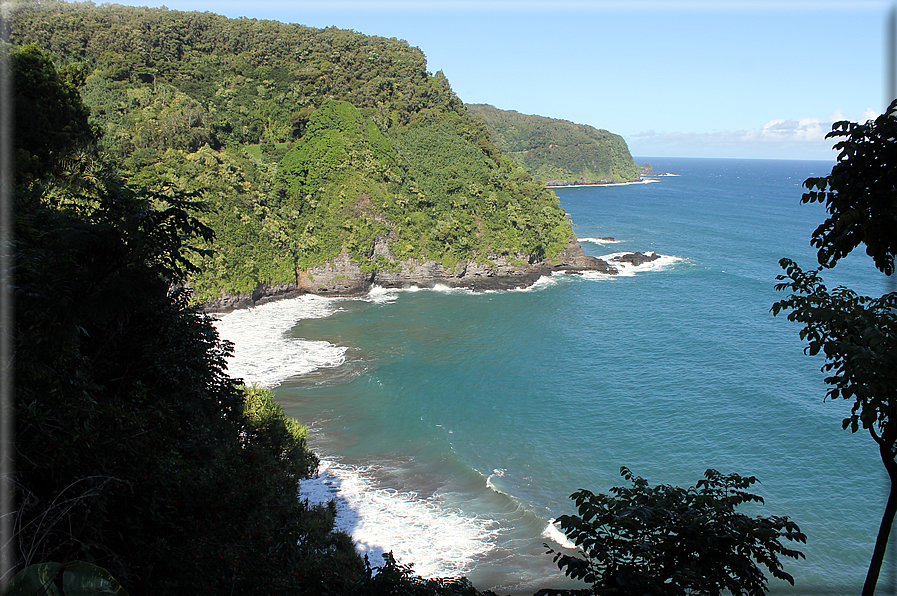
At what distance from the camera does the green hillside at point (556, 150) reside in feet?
468

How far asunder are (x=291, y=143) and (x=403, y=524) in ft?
142

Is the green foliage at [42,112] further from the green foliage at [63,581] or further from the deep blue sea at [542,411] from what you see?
the green foliage at [63,581]

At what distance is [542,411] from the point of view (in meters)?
25.9

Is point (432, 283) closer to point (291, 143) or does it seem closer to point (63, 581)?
point (291, 143)

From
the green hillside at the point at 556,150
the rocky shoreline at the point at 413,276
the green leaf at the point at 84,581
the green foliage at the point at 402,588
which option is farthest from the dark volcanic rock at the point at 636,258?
the green hillside at the point at 556,150

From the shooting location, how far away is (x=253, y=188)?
149 feet

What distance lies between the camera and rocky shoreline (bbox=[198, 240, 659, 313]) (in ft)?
140

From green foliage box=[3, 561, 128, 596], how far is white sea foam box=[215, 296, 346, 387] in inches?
923

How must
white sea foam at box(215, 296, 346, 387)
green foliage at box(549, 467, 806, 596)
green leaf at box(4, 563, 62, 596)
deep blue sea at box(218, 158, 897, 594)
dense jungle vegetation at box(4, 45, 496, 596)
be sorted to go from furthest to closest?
1. white sea foam at box(215, 296, 346, 387)
2. deep blue sea at box(218, 158, 897, 594)
3. dense jungle vegetation at box(4, 45, 496, 596)
4. green foliage at box(549, 467, 806, 596)
5. green leaf at box(4, 563, 62, 596)

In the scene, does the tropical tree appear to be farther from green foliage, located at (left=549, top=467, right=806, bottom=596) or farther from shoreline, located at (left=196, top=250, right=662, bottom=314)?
shoreline, located at (left=196, top=250, right=662, bottom=314)

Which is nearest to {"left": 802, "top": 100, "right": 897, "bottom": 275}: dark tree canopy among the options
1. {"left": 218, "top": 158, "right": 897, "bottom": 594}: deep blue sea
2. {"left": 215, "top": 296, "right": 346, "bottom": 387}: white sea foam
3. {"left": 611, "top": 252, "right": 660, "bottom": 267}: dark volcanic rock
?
{"left": 218, "top": 158, "right": 897, "bottom": 594}: deep blue sea

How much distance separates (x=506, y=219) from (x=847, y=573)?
3794cm

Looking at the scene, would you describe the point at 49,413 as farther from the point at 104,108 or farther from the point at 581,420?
the point at 104,108

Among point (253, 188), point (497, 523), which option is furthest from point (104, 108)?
point (497, 523)
